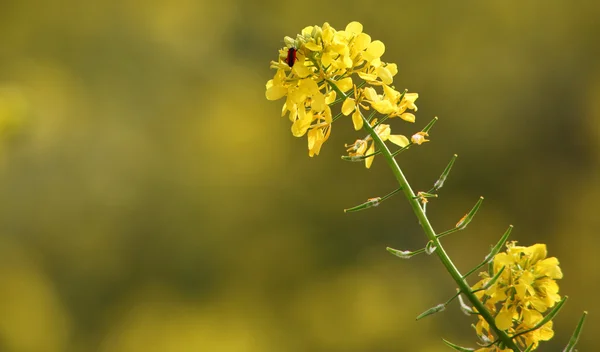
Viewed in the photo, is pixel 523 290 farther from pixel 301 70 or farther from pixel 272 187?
pixel 272 187

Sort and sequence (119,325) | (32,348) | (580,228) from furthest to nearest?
1. (580,228)
2. (119,325)
3. (32,348)

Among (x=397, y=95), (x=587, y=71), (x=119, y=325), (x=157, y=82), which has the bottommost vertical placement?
(x=119, y=325)

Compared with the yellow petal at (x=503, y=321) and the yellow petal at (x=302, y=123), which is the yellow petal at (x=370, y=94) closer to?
the yellow petal at (x=302, y=123)

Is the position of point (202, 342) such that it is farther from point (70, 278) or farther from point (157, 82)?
point (157, 82)

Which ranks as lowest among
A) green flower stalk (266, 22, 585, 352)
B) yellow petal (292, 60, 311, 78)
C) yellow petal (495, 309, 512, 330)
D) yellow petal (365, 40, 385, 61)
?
yellow petal (495, 309, 512, 330)

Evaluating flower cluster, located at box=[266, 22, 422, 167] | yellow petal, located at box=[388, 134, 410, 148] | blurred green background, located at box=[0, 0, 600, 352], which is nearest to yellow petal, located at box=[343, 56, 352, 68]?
flower cluster, located at box=[266, 22, 422, 167]

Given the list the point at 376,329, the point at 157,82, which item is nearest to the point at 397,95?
the point at 376,329

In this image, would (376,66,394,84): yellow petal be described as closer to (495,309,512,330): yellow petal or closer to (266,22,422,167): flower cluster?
(266,22,422,167): flower cluster
